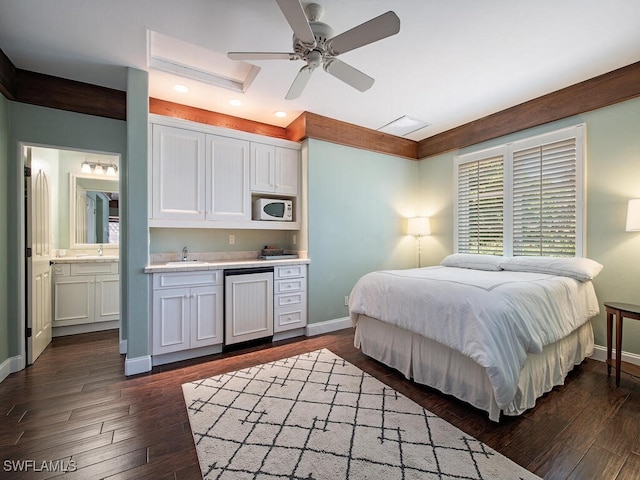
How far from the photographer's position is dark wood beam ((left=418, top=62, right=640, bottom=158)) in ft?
8.97

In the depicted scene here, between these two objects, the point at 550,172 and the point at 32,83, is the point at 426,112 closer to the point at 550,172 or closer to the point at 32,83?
the point at 550,172

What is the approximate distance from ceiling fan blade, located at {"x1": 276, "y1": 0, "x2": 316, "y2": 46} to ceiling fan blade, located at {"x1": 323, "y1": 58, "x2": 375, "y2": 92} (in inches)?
10.4

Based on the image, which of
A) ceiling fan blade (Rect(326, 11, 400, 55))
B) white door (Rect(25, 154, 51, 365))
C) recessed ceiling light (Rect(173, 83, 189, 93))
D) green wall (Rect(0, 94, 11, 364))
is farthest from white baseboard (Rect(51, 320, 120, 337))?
ceiling fan blade (Rect(326, 11, 400, 55))

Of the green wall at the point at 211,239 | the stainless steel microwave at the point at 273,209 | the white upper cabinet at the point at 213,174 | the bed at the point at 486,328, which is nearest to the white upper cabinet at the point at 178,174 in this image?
the white upper cabinet at the point at 213,174

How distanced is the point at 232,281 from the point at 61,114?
236cm

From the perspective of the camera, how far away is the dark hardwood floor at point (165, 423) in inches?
60.7

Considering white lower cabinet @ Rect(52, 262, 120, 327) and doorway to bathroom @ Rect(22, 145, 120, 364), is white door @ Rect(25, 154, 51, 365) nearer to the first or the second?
doorway to bathroom @ Rect(22, 145, 120, 364)

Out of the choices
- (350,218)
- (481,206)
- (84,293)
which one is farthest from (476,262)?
(84,293)

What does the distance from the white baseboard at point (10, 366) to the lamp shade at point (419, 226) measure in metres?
4.83

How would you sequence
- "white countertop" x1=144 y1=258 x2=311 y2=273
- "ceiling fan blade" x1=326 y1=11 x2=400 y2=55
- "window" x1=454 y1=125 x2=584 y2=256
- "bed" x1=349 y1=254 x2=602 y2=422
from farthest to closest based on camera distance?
1. "window" x1=454 y1=125 x2=584 y2=256
2. "white countertop" x1=144 y1=258 x2=311 y2=273
3. "bed" x1=349 y1=254 x2=602 y2=422
4. "ceiling fan blade" x1=326 y1=11 x2=400 y2=55

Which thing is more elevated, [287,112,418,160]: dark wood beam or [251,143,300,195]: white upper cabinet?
[287,112,418,160]: dark wood beam

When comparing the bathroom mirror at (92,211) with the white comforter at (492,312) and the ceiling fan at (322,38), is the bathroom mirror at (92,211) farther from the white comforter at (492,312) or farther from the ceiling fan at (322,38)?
the white comforter at (492,312)

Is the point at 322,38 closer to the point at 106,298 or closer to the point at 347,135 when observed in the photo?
the point at 347,135

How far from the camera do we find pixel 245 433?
5.86 ft
